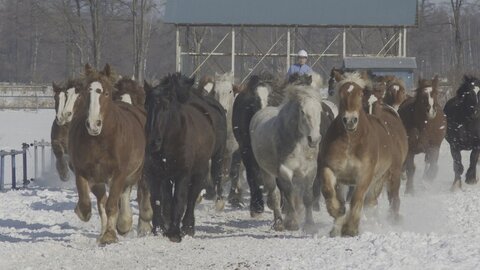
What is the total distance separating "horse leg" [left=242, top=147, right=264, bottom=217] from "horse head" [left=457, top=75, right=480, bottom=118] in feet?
19.9

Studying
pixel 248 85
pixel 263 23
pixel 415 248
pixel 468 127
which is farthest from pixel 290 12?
pixel 415 248

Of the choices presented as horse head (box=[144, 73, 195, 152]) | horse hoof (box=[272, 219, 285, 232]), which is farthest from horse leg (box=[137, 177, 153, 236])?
horse hoof (box=[272, 219, 285, 232])

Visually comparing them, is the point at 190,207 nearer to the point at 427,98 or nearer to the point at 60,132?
the point at 60,132

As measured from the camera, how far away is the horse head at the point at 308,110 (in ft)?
40.6

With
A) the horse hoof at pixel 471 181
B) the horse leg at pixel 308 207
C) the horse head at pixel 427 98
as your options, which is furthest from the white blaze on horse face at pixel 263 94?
the horse hoof at pixel 471 181

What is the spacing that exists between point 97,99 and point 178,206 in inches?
63.2

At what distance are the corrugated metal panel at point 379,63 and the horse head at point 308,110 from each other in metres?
23.9

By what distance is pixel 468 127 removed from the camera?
2012 centimetres

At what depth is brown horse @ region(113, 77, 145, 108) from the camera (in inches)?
599

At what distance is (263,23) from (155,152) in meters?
31.9

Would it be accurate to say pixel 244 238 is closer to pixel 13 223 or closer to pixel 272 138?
pixel 272 138

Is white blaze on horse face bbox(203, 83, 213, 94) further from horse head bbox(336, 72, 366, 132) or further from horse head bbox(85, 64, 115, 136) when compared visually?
horse head bbox(336, 72, 366, 132)

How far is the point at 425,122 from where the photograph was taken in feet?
62.3

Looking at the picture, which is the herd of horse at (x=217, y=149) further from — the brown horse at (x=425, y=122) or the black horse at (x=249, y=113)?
the brown horse at (x=425, y=122)
